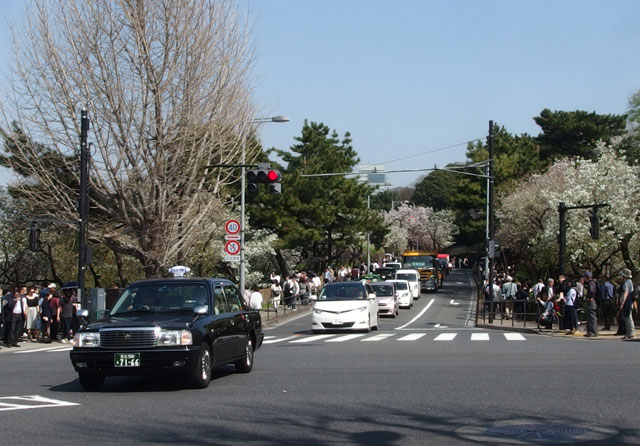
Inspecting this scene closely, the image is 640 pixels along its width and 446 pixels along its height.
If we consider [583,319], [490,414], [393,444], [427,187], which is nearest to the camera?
[393,444]

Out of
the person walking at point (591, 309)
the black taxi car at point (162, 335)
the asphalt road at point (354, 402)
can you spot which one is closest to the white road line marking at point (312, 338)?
the asphalt road at point (354, 402)

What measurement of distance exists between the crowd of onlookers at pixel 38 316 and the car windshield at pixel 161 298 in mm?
12363

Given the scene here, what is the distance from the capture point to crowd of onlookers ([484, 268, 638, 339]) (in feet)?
71.9

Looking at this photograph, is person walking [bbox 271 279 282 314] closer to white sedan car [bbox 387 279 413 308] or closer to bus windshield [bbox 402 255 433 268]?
white sedan car [bbox 387 279 413 308]

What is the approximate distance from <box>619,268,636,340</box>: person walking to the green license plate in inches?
511

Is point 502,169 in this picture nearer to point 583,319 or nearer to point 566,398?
point 583,319

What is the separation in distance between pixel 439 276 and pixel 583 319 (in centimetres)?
3364

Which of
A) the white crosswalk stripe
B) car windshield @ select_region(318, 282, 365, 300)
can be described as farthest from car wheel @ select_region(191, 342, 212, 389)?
car windshield @ select_region(318, 282, 365, 300)

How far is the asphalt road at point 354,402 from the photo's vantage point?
8539 millimetres

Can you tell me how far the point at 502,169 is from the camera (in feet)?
243

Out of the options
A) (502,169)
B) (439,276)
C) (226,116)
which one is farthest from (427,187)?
(226,116)

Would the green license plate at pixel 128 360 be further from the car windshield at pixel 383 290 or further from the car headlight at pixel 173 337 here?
the car windshield at pixel 383 290

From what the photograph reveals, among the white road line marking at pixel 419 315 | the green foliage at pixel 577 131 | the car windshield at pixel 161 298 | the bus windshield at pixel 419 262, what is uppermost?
the green foliage at pixel 577 131

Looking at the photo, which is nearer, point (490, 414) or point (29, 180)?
point (490, 414)
